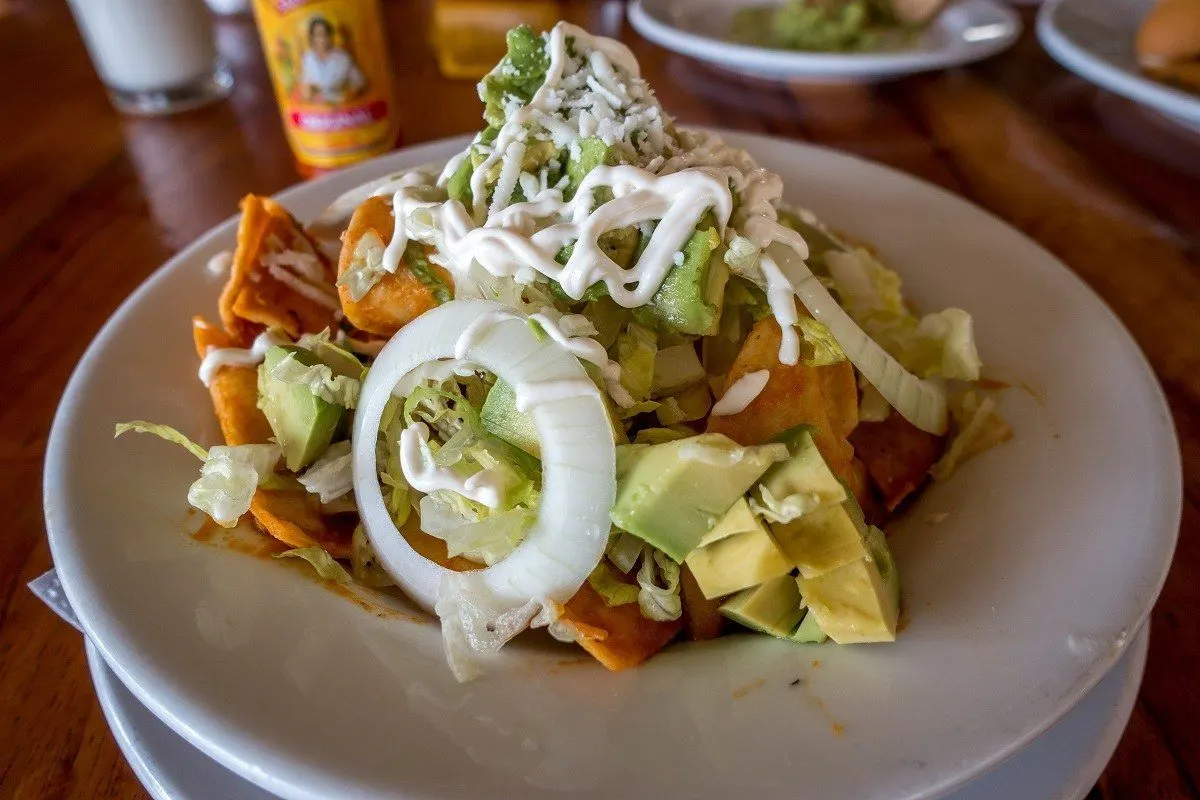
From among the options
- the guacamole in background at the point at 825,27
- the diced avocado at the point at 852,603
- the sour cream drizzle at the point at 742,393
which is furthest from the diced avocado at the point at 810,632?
the guacamole in background at the point at 825,27

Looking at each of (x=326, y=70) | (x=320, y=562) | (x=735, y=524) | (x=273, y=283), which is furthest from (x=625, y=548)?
(x=326, y=70)

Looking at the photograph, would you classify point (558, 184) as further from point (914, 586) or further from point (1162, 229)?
point (1162, 229)

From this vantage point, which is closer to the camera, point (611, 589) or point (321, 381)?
point (611, 589)

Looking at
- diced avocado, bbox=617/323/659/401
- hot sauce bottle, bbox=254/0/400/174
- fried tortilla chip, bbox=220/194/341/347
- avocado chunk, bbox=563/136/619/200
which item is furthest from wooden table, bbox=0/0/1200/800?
avocado chunk, bbox=563/136/619/200

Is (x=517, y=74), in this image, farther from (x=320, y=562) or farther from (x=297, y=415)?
(x=320, y=562)

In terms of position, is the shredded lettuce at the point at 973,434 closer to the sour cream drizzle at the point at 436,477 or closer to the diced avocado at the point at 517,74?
the sour cream drizzle at the point at 436,477

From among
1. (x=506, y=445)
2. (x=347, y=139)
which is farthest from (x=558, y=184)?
(x=347, y=139)
